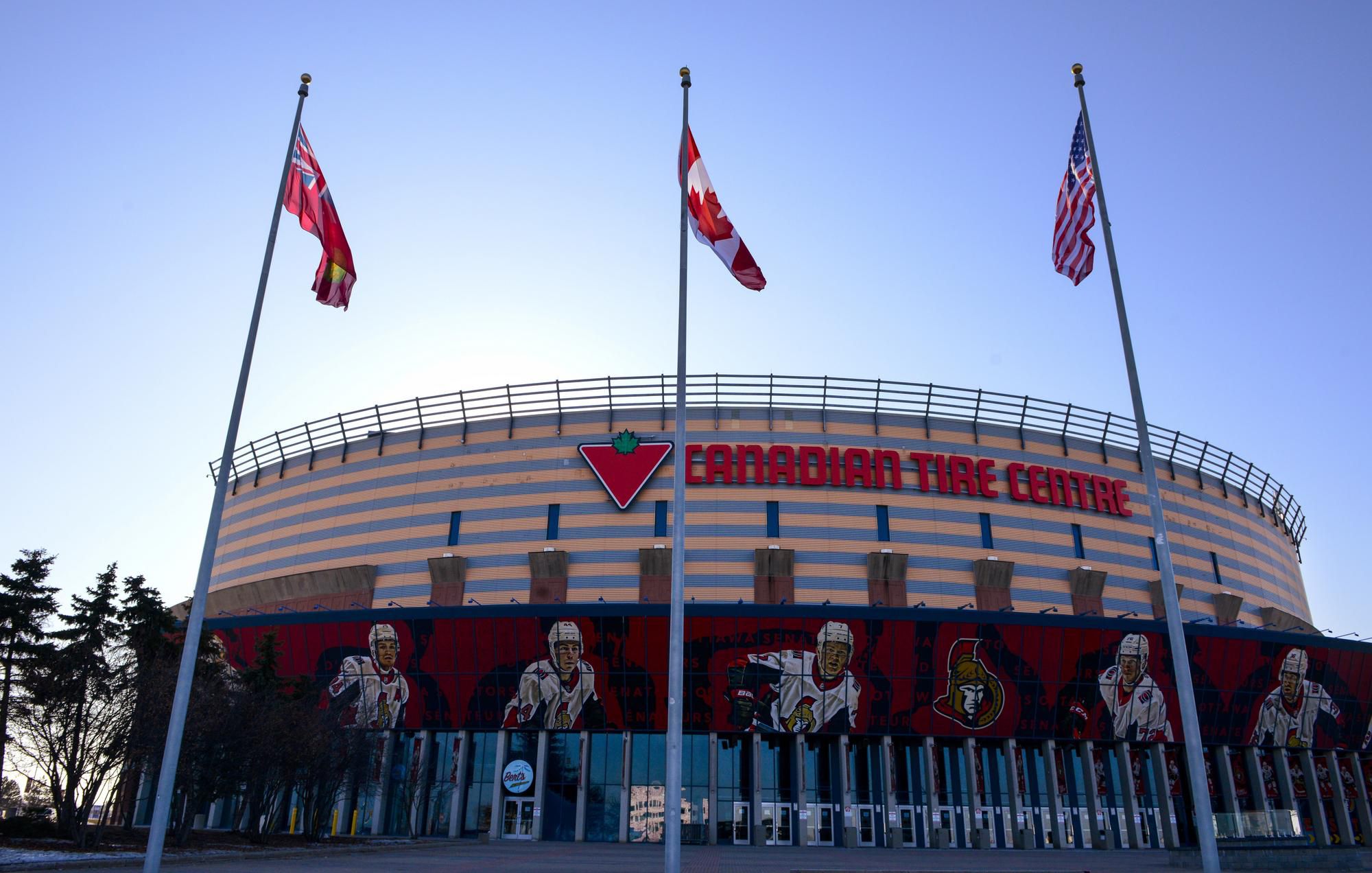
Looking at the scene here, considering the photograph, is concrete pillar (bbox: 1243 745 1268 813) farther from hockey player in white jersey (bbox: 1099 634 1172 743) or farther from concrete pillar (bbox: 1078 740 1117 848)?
concrete pillar (bbox: 1078 740 1117 848)

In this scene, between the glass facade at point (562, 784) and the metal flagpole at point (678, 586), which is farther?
the glass facade at point (562, 784)

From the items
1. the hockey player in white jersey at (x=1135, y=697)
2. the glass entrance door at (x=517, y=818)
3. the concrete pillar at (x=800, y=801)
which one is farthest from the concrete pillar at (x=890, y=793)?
the glass entrance door at (x=517, y=818)

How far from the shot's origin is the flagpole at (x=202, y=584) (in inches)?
728

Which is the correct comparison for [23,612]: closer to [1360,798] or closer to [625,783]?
[625,783]

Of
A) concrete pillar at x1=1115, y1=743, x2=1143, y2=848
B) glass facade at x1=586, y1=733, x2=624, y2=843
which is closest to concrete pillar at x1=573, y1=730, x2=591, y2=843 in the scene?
glass facade at x1=586, y1=733, x2=624, y2=843

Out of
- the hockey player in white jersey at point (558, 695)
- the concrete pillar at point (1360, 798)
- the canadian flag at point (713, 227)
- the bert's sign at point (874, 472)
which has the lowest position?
the concrete pillar at point (1360, 798)

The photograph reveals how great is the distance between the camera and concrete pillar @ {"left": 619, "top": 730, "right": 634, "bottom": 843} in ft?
162

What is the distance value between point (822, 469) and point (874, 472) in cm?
324

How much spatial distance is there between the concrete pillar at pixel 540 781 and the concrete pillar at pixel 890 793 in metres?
18.2

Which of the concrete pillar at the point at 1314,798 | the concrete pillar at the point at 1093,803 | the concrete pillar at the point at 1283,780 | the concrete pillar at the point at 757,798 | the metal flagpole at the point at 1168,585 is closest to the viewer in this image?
the metal flagpole at the point at 1168,585

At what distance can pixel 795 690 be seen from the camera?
49.6 metres

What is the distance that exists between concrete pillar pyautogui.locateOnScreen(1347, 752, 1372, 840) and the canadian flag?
196 feet

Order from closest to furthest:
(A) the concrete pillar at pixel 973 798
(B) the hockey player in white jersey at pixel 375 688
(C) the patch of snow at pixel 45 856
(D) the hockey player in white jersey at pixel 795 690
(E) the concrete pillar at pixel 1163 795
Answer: (C) the patch of snow at pixel 45 856
(D) the hockey player in white jersey at pixel 795 690
(A) the concrete pillar at pixel 973 798
(B) the hockey player in white jersey at pixel 375 688
(E) the concrete pillar at pixel 1163 795

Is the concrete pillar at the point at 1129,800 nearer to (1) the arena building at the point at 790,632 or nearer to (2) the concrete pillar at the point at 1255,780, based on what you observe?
(1) the arena building at the point at 790,632
